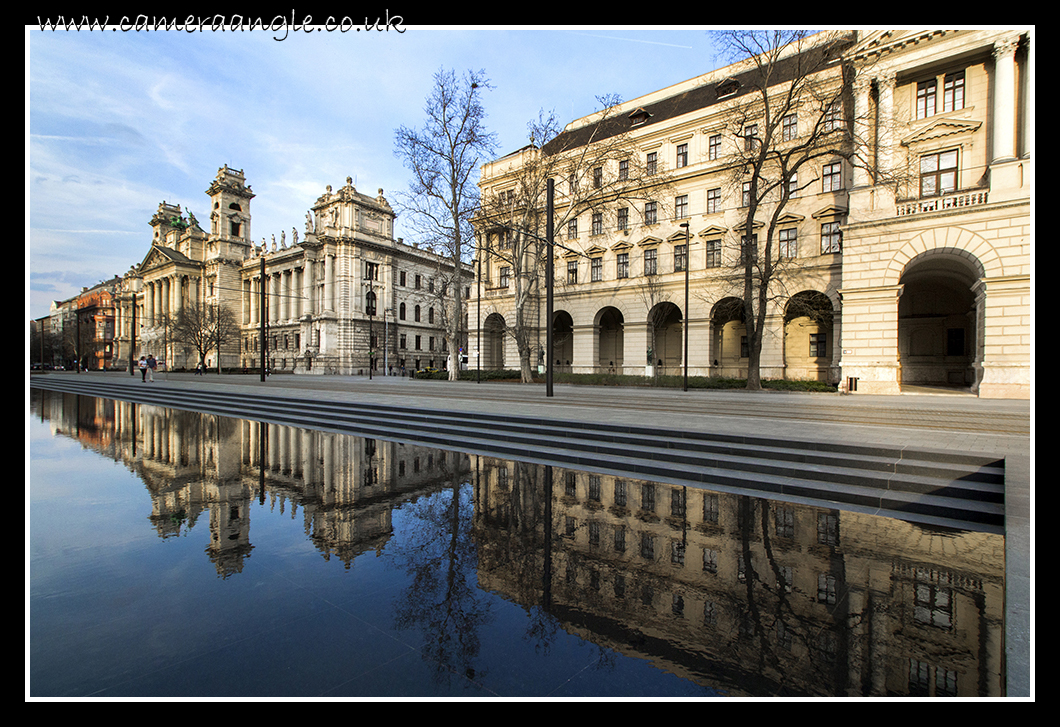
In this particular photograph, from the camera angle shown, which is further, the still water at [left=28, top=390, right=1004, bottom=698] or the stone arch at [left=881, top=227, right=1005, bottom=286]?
the stone arch at [left=881, top=227, right=1005, bottom=286]

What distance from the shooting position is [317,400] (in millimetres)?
14703

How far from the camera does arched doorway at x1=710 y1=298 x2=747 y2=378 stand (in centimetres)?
3186

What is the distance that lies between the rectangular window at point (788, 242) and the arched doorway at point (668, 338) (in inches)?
307

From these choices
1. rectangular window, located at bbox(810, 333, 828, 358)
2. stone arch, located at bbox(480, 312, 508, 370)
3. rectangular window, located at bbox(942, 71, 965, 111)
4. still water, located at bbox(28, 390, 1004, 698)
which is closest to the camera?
still water, located at bbox(28, 390, 1004, 698)

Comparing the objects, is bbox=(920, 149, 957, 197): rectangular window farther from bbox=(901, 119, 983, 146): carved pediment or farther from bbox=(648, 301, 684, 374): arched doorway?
bbox=(648, 301, 684, 374): arched doorway

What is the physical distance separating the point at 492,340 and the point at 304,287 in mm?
33733

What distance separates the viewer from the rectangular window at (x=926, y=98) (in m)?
22.9

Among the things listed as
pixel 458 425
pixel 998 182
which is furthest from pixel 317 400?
pixel 998 182

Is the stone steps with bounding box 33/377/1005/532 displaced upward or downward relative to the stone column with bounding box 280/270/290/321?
downward

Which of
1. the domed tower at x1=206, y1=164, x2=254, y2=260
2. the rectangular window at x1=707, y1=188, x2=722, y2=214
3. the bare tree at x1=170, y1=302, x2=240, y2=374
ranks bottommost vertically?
the bare tree at x1=170, y1=302, x2=240, y2=374

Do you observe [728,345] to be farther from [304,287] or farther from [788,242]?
[304,287]

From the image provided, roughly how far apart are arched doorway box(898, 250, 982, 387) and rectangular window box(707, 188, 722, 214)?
11.4 meters

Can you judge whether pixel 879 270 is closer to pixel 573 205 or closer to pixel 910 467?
pixel 573 205

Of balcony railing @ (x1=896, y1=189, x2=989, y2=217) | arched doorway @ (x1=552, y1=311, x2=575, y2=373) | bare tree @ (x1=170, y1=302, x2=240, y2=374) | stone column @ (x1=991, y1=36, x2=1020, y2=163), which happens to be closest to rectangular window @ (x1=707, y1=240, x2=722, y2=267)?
balcony railing @ (x1=896, y1=189, x2=989, y2=217)
